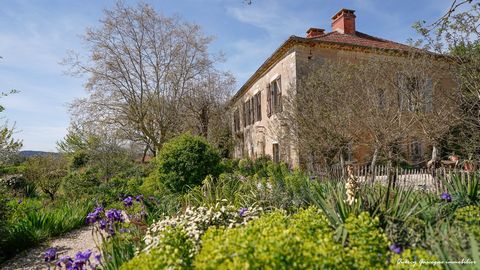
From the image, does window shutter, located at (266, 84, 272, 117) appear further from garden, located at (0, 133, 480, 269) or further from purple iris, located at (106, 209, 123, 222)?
purple iris, located at (106, 209, 123, 222)

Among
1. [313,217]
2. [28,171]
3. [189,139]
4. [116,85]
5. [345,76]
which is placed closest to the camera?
[313,217]

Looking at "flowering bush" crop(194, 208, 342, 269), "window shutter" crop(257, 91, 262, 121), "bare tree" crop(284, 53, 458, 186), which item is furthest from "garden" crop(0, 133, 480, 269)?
"window shutter" crop(257, 91, 262, 121)

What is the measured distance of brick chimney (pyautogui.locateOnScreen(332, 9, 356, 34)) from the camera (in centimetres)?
1427

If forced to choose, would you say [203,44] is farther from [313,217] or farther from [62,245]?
[313,217]

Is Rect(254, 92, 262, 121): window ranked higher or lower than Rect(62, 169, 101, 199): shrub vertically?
higher

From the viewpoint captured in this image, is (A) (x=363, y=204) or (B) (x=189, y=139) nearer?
(A) (x=363, y=204)

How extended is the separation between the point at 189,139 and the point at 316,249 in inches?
262

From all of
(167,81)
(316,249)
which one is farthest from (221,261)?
(167,81)

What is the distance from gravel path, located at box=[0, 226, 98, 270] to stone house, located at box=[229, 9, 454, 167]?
7.20 metres

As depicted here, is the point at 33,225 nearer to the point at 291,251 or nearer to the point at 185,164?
the point at 185,164

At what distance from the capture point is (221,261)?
5.79ft

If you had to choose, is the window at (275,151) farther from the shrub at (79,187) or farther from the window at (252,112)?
the shrub at (79,187)

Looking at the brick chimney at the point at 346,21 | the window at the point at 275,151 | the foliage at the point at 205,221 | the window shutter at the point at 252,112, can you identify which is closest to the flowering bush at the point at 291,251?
the foliage at the point at 205,221

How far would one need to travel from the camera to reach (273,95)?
14.0 metres
